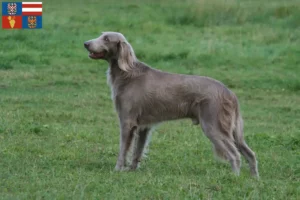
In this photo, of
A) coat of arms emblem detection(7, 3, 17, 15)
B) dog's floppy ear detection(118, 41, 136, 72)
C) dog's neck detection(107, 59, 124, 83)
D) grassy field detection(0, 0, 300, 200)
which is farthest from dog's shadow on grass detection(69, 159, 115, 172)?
coat of arms emblem detection(7, 3, 17, 15)

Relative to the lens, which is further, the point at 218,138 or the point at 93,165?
the point at 93,165

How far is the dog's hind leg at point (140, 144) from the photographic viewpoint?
26.2 feet

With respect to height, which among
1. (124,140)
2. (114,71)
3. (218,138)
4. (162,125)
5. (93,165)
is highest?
(114,71)

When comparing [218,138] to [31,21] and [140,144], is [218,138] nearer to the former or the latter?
[140,144]

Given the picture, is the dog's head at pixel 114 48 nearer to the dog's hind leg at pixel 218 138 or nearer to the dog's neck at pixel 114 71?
the dog's neck at pixel 114 71

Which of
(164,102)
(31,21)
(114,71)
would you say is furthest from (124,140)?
(31,21)

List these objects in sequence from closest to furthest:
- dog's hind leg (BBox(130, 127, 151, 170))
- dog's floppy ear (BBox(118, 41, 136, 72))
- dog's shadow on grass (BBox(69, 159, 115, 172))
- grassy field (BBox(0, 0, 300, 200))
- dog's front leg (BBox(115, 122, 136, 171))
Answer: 1. grassy field (BBox(0, 0, 300, 200))
2. dog's shadow on grass (BBox(69, 159, 115, 172))
3. dog's front leg (BBox(115, 122, 136, 171))
4. dog's floppy ear (BBox(118, 41, 136, 72))
5. dog's hind leg (BBox(130, 127, 151, 170))

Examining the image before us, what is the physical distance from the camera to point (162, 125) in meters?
10.9

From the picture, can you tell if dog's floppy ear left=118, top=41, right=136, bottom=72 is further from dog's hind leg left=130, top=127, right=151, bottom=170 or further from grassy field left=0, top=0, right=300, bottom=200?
grassy field left=0, top=0, right=300, bottom=200

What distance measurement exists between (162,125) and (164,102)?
10.6 feet

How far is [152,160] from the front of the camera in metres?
8.38

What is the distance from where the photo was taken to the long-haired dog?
7543 mm

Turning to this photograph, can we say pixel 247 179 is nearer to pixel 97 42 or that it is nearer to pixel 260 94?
pixel 97 42

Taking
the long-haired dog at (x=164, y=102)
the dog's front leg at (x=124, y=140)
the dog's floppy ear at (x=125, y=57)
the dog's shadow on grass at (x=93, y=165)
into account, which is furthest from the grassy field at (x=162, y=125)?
the dog's floppy ear at (x=125, y=57)
